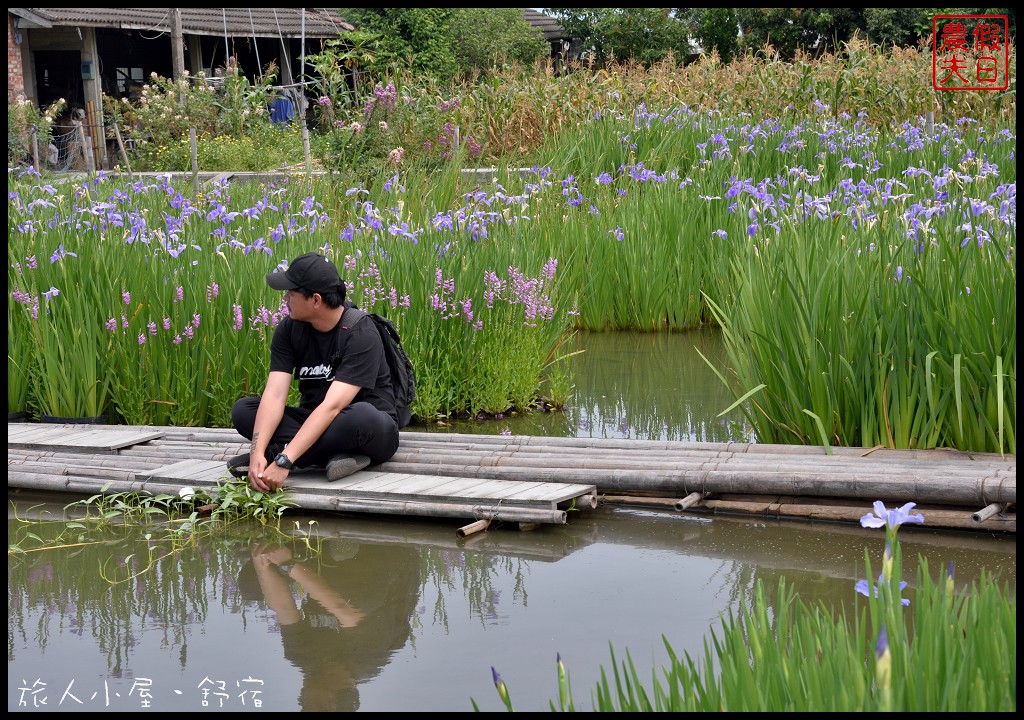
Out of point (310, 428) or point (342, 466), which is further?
point (342, 466)

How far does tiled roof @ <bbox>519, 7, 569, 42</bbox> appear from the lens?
31.8 meters

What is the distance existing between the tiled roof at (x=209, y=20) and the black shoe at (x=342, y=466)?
1745 centimetres

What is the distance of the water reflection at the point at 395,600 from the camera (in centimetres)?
298

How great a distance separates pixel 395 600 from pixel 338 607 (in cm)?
18

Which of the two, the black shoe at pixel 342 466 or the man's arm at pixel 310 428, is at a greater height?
the man's arm at pixel 310 428

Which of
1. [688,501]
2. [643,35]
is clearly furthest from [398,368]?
[643,35]

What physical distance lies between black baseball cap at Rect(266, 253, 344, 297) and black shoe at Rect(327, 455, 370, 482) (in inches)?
27.6

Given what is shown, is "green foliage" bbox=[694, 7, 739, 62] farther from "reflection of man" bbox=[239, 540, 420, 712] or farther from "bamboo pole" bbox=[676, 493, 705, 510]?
"reflection of man" bbox=[239, 540, 420, 712]

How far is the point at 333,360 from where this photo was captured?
4.80m

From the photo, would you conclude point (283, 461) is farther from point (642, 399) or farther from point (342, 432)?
point (642, 399)

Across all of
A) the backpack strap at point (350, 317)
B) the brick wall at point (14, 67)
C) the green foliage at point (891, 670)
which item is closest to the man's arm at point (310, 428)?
the backpack strap at point (350, 317)

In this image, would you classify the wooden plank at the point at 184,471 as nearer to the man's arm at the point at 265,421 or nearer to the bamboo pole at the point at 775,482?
the man's arm at the point at 265,421

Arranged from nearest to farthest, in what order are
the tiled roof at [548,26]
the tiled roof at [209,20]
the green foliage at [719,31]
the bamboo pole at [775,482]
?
the bamboo pole at [775,482] → the tiled roof at [209,20] → the green foliage at [719,31] → the tiled roof at [548,26]

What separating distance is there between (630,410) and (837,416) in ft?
5.29
